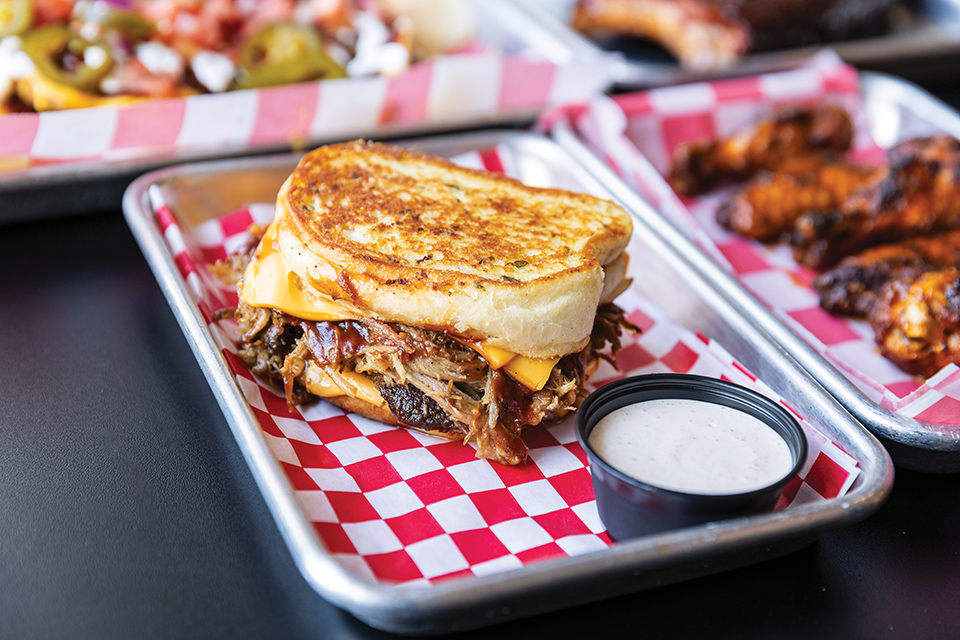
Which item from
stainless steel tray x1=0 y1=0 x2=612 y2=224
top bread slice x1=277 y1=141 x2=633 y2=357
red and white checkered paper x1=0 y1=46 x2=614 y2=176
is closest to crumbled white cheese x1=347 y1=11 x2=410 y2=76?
red and white checkered paper x1=0 y1=46 x2=614 y2=176

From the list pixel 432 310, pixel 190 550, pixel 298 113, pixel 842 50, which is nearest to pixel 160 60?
pixel 298 113

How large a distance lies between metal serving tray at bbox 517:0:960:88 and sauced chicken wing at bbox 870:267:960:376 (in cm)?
167

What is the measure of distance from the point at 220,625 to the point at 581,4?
380 centimetres

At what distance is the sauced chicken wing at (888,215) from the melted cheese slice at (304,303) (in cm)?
137

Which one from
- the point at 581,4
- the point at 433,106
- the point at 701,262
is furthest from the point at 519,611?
the point at 581,4

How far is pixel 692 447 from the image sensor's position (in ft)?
5.71

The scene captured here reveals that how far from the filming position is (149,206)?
2.61m

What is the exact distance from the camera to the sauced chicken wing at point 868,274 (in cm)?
265

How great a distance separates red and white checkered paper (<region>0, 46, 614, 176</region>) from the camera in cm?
281

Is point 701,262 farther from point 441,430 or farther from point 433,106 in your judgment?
point 433,106

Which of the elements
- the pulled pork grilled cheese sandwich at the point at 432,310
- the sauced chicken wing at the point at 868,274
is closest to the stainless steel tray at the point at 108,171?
the pulled pork grilled cheese sandwich at the point at 432,310

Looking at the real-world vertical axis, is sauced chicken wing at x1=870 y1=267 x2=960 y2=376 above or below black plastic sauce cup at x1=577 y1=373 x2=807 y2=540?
above

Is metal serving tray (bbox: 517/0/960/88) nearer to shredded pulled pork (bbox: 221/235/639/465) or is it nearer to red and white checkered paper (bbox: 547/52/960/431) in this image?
red and white checkered paper (bbox: 547/52/960/431)

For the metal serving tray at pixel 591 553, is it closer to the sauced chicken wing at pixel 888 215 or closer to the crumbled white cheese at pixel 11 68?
Result: the sauced chicken wing at pixel 888 215
